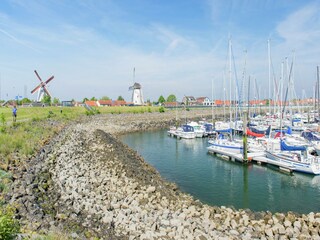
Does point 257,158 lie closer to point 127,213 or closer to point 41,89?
point 127,213

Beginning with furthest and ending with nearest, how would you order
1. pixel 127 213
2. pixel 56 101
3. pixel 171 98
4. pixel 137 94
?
pixel 171 98 < pixel 137 94 < pixel 56 101 < pixel 127 213

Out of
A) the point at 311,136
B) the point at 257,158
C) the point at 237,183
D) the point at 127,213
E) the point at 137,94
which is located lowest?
the point at 237,183

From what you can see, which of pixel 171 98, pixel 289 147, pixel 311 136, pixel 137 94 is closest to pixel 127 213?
pixel 289 147

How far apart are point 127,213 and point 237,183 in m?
13.1

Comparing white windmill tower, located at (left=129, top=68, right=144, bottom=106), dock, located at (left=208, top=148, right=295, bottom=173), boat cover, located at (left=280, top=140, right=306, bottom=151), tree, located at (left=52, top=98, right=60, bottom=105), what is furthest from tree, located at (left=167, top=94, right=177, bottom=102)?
boat cover, located at (left=280, top=140, right=306, bottom=151)

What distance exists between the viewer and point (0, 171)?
16.8m

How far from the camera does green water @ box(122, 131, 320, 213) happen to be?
1912cm

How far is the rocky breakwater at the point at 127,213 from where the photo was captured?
11785mm

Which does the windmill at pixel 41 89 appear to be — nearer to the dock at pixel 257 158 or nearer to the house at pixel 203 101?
the dock at pixel 257 158

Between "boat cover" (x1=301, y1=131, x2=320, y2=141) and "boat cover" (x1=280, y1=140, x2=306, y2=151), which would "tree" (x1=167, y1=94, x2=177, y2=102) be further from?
"boat cover" (x1=280, y1=140, x2=306, y2=151)

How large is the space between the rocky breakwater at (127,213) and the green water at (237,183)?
3.55 meters

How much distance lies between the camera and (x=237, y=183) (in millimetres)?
23703

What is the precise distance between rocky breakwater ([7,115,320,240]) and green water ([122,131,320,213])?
3552mm

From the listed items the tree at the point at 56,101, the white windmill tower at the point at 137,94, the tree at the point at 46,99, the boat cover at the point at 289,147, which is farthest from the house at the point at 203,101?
the boat cover at the point at 289,147
